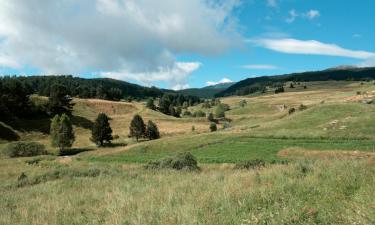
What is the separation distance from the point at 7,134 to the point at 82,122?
21932 millimetres

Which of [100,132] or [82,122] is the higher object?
[82,122]

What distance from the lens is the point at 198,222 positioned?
23.0ft

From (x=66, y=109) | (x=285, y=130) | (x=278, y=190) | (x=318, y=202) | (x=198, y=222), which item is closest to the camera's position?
(x=198, y=222)

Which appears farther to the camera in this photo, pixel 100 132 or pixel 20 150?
pixel 100 132

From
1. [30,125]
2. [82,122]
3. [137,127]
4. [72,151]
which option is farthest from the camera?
[82,122]

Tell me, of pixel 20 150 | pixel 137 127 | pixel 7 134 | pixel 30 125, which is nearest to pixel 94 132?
pixel 137 127

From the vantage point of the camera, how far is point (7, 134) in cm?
8956

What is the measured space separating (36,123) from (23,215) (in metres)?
95.0

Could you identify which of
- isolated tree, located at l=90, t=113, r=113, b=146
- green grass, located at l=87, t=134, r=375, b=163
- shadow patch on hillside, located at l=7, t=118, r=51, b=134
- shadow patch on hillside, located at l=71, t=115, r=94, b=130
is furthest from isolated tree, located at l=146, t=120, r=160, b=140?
shadow patch on hillside, located at l=7, t=118, r=51, b=134

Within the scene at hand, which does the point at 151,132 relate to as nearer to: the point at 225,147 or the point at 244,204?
the point at 225,147

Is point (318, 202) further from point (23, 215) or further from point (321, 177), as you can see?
point (23, 215)

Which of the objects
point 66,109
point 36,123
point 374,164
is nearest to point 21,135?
point 36,123

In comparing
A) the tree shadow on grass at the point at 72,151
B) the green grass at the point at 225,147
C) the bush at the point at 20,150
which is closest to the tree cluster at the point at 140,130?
the tree shadow on grass at the point at 72,151

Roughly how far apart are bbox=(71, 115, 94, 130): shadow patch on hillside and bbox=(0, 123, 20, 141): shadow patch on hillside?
57.4ft
